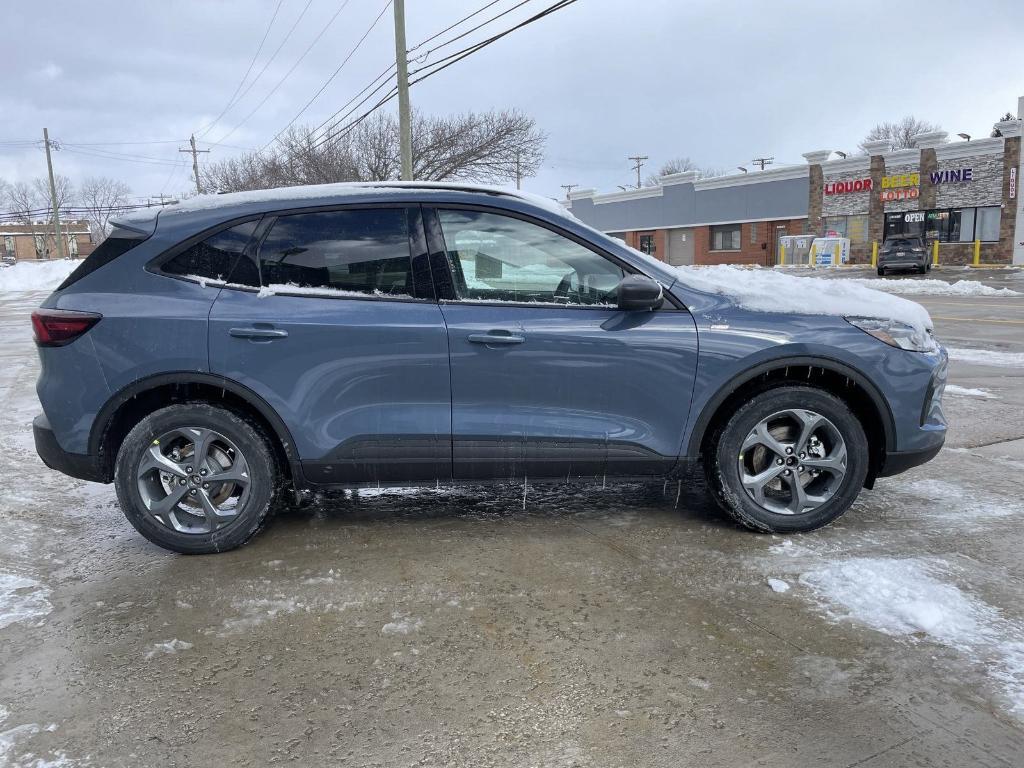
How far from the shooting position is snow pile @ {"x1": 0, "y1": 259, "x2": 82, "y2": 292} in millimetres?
41234

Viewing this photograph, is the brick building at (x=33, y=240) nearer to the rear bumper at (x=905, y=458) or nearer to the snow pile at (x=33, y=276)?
the snow pile at (x=33, y=276)

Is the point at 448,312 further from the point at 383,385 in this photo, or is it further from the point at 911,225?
the point at 911,225

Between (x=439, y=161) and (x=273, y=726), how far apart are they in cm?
2546

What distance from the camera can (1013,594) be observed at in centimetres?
327

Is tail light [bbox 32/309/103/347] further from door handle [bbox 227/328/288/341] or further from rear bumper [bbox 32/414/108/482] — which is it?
door handle [bbox 227/328/288/341]

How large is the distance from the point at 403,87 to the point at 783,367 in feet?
53.1

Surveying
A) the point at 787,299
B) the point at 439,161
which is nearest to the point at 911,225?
the point at 439,161

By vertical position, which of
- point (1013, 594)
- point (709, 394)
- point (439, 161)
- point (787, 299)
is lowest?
point (1013, 594)

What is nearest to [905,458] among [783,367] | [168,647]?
[783,367]

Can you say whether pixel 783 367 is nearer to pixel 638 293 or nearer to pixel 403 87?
pixel 638 293

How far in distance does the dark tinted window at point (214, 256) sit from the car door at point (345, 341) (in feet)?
0.20

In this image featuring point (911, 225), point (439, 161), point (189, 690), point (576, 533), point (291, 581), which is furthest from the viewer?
point (911, 225)

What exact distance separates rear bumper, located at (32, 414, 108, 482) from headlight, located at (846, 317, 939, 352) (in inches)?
151

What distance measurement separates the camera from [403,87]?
18.0 m
